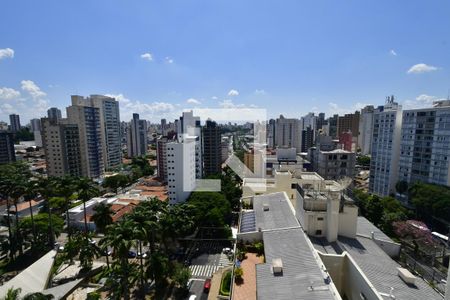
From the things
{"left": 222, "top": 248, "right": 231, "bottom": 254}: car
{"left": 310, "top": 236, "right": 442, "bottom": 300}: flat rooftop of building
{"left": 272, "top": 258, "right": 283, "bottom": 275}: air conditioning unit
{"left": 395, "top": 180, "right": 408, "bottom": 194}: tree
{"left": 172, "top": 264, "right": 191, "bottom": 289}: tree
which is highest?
{"left": 272, "top": 258, "right": 283, "bottom": 275}: air conditioning unit

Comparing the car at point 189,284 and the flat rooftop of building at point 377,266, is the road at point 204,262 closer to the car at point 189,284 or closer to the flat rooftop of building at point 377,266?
the car at point 189,284

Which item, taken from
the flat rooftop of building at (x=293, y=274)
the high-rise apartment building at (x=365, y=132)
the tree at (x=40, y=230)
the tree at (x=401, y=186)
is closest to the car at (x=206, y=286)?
the flat rooftop of building at (x=293, y=274)

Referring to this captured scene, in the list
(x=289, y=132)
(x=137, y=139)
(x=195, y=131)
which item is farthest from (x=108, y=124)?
(x=289, y=132)

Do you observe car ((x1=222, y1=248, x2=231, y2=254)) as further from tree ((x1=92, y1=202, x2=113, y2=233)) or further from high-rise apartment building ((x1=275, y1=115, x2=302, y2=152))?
high-rise apartment building ((x1=275, y1=115, x2=302, y2=152))

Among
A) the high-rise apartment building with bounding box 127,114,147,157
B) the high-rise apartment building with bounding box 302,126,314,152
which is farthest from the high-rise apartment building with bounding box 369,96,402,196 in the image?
the high-rise apartment building with bounding box 127,114,147,157

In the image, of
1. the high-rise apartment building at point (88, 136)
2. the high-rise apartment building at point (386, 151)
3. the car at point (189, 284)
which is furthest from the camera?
the high-rise apartment building at point (88, 136)

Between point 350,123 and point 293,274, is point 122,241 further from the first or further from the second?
point 350,123
